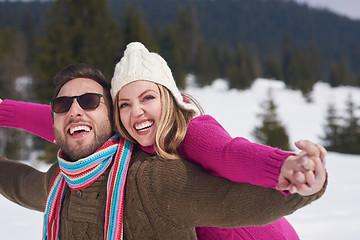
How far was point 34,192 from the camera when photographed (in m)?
2.80

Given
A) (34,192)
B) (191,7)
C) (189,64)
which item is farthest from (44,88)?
(191,7)

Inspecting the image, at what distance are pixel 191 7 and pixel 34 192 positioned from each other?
49951mm

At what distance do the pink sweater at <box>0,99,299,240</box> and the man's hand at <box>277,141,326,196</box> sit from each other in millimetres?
80

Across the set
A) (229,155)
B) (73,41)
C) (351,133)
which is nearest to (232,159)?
(229,155)

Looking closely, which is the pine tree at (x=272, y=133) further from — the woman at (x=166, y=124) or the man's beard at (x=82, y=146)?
the man's beard at (x=82, y=146)

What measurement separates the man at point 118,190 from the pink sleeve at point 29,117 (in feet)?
1.80

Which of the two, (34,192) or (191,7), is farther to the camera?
(191,7)

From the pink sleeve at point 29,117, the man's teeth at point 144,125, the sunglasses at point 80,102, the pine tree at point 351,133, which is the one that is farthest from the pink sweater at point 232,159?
the pine tree at point 351,133

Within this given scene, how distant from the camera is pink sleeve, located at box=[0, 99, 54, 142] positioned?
9.43 feet

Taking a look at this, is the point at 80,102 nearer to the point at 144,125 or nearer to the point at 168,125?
the point at 144,125

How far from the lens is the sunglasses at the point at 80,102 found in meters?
2.20

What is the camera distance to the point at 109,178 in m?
1.98

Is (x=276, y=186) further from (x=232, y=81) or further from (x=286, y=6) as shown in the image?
(x=286, y=6)

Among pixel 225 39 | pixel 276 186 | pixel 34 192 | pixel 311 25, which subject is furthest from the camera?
pixel 311 25
